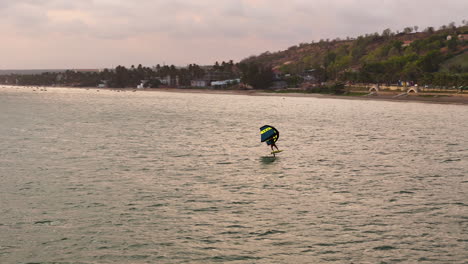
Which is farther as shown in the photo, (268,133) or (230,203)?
(268,133)

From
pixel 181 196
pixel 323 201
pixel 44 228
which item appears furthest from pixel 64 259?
pixel 323 201

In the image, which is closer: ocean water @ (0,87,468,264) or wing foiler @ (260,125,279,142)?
ocean water @ (0,87,468,264)

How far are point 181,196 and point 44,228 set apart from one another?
11.6 m

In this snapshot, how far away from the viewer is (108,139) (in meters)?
77.8

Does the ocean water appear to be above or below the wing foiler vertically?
below

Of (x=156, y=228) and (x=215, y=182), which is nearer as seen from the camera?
(x=156, y=228)

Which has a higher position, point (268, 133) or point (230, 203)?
point (268, 133)

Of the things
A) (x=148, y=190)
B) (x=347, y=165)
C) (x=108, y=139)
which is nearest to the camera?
(x=148, y=190)

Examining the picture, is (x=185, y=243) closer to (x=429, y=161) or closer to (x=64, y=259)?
(x=64, y=259)

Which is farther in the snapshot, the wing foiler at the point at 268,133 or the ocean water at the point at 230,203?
the wing foiler at the point at 268,133

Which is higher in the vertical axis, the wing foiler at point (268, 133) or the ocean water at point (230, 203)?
the wing foiler at point (268, 133)

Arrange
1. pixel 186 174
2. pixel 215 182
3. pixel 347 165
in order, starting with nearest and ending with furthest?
pixel 215 182
pixel 186 174
pixel 347 165

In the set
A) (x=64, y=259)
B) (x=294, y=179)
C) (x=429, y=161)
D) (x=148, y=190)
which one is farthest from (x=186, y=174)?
(x=429, y=161)

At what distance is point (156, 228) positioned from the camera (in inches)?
1158
